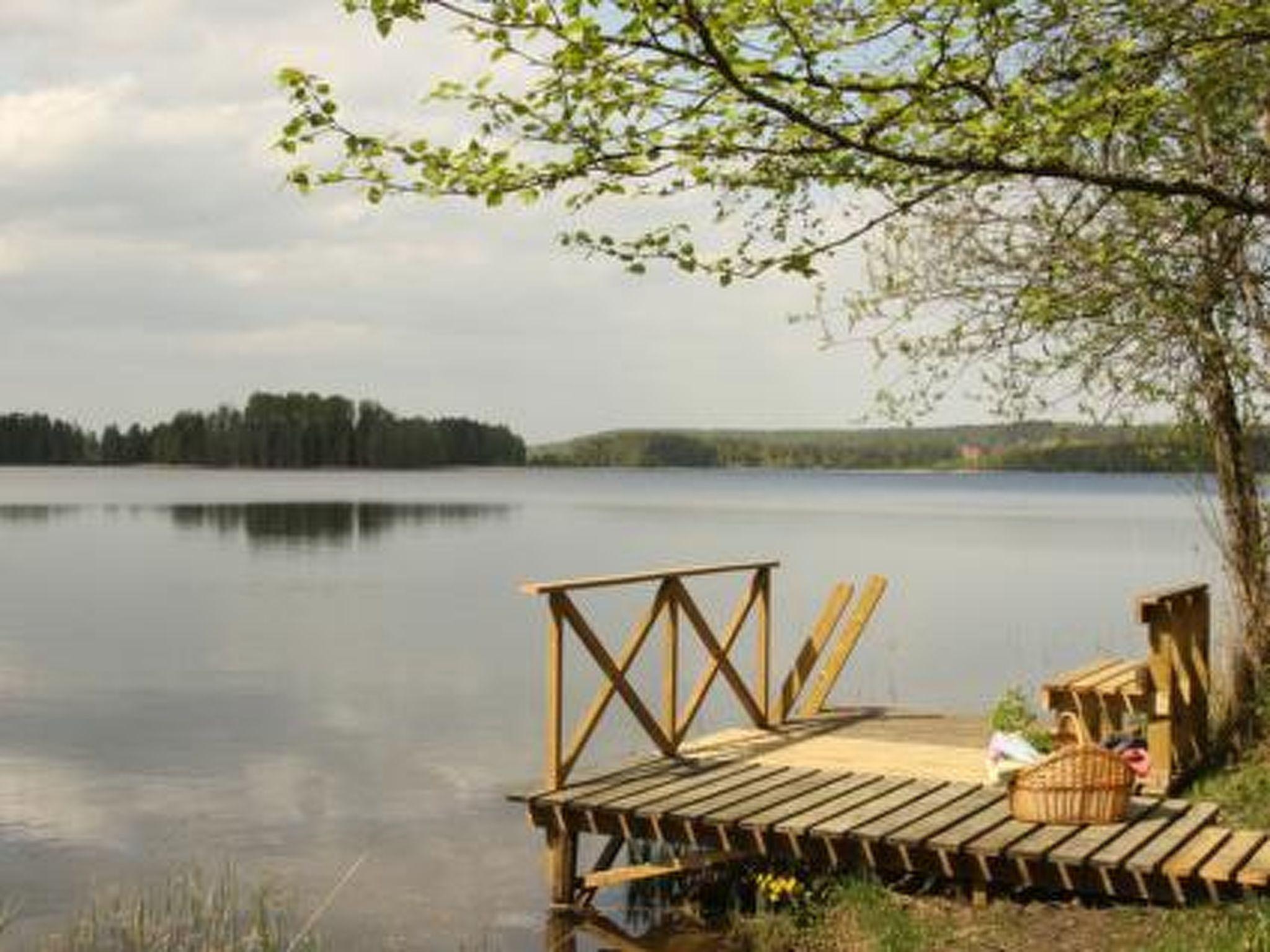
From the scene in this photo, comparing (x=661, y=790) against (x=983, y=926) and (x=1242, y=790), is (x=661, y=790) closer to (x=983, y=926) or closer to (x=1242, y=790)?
(x=983, y=926)

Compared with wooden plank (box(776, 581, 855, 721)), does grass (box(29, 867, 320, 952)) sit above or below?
below

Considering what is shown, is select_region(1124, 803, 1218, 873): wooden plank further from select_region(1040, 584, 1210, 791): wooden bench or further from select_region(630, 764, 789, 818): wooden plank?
select_region(630, 764, 789, 818): wooden plank

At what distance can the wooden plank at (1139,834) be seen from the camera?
27.2 feet

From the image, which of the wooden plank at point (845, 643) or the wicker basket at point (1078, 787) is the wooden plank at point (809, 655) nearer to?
the wooden plank at point (845, 643)

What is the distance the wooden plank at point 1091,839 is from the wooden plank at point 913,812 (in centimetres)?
94

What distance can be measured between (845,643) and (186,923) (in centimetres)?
608

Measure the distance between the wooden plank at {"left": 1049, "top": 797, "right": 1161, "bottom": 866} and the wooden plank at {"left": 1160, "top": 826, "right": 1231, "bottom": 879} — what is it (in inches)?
15.6

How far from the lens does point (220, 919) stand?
10.6 m

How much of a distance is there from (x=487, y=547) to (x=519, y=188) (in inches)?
2043

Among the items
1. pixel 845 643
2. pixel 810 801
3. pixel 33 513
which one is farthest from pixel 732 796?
pixel 33 513

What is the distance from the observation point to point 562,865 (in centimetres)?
1030

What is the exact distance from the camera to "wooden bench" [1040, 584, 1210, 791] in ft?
32.8

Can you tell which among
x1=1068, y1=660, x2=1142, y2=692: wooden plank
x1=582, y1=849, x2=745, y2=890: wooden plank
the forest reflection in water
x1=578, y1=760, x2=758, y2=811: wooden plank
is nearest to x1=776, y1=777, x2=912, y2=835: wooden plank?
x1=582, y1=849, x2=745, y2=890: wooden plank

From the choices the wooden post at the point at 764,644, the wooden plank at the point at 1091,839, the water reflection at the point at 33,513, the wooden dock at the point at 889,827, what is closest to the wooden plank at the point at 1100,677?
the wooden dock at the point at 889,827
